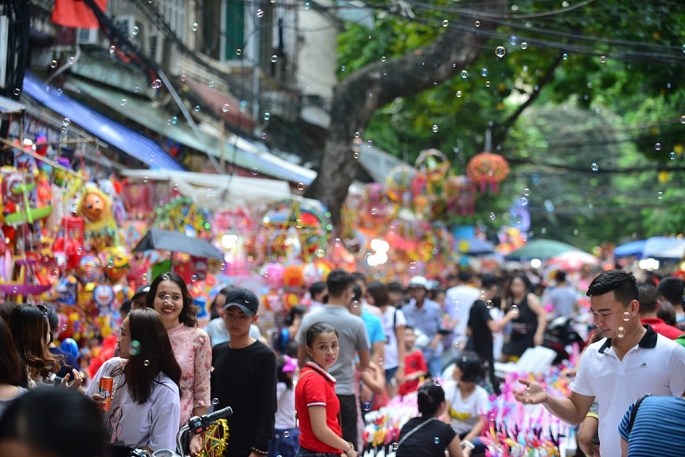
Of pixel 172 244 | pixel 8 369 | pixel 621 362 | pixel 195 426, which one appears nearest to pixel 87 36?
pixel 172 244

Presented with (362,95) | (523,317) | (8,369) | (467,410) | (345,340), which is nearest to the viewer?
(8,369)

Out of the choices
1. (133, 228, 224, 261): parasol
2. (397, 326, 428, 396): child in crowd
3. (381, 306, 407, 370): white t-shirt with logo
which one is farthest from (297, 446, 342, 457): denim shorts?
(397, 326, 428, 396): child in crowd

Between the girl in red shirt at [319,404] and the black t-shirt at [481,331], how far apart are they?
4037 millimetres

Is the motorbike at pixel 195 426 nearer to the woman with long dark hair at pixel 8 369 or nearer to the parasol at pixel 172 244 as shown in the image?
the woman with long dark hair at pixel 8 369

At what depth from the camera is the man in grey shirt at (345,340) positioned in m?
5.27

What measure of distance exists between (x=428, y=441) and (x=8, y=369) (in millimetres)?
2433

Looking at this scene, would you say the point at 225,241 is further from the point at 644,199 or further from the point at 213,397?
the point at 644,199

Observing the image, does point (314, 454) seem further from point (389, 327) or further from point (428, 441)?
point (389, 327)

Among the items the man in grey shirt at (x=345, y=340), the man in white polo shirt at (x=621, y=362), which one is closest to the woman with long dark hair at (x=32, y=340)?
the man in grey shirt at (x=345, y=340)

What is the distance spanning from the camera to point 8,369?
118 inches

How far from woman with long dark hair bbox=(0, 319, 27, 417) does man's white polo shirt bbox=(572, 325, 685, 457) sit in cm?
239

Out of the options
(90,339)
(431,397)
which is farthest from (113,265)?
(431,397)

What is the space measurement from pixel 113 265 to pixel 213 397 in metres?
2.93

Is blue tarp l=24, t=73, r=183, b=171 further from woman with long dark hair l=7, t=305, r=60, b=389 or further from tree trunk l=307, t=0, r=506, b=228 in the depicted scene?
woman with long dark hair l=7, t=305, r=60, b=389
